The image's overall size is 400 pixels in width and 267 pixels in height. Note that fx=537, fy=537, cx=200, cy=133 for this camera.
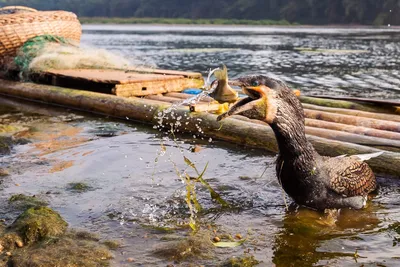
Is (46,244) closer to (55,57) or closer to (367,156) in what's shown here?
(367,156)

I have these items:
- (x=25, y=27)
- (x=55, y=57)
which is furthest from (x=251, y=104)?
(x=25, y=27)

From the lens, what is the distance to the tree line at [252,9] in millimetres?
83625

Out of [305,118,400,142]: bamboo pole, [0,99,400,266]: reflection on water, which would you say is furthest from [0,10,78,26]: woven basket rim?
[305,118,400,142]: bamboo pole

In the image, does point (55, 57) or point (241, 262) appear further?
point (55, 57)

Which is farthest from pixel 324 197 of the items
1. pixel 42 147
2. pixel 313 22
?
pixel 313 22

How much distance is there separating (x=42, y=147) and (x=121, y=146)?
3.92ft

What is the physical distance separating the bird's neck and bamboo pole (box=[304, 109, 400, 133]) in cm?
286

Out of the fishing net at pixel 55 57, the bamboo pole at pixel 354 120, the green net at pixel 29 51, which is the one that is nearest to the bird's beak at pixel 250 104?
the bamboo pole at pixel 354 120

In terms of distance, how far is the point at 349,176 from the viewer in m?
5.41

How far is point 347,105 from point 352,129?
1889 mm

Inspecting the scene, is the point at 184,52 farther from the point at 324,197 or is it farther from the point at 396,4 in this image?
the point at 396,4

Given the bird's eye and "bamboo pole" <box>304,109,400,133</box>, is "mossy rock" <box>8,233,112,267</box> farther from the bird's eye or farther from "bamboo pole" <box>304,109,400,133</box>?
"bamboo pole" <box>304,109,400,133</box>

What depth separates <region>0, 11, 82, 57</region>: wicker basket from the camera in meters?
13.5

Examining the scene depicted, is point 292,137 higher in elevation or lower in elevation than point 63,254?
higher
